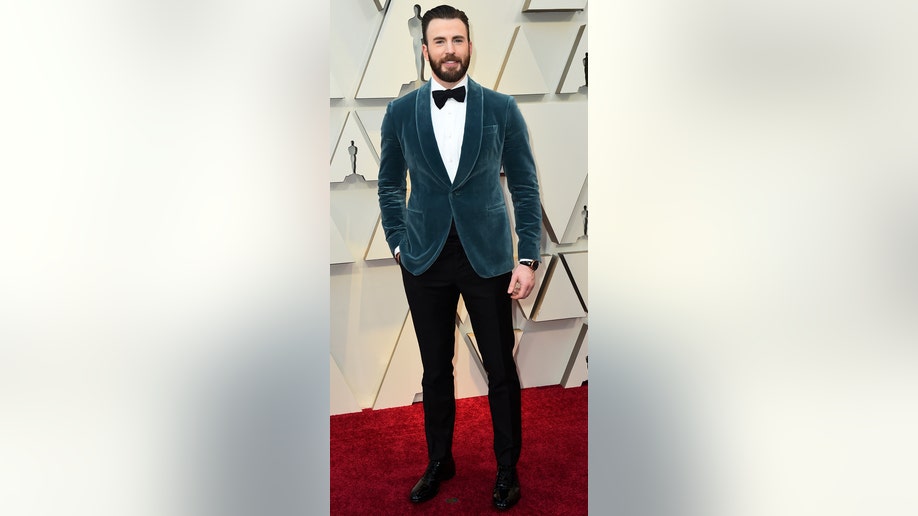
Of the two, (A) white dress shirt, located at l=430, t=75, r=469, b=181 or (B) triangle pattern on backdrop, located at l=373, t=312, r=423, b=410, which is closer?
(A) white dress shirt, located at l=430, t=75, r=469, b=181

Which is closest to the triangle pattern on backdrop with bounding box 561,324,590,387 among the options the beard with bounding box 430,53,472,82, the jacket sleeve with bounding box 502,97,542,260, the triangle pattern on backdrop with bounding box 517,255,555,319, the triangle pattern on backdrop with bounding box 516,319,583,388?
the triangle pattern on backdrop with bounding box 516,319,583,388

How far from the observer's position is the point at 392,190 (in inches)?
94.3

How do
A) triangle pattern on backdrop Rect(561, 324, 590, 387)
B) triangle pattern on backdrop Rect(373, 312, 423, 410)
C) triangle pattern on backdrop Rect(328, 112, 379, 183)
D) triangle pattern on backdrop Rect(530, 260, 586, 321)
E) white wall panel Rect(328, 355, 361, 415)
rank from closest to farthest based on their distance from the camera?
triangle pattern on backdrop Rect(328, 112, 379, 183) → white wall panel Rect(328, 355, 361, 415) → triangle pattern on backdrop Rect(373, 312, 423, 410) → triangle pattern on backdrop Rect(530, 260, 586, 321) → triangle pattern on backdrop Rect(561, 324, 590, 387)

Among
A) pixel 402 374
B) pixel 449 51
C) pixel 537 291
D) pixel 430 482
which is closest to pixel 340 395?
pixel 402 374

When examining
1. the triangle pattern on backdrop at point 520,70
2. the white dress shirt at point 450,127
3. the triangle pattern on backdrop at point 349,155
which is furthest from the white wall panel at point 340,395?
the triangle pattern on backdrop at point 520,70

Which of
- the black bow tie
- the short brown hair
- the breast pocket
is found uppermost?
the short brown hair

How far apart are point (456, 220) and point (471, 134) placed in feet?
0.85

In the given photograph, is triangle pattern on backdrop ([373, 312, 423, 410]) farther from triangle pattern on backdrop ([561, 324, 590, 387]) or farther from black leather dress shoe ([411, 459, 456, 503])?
black leather dress shoe ([411, 459, 456, 503])

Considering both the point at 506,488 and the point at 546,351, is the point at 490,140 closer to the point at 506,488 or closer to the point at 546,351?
the point at 506,488

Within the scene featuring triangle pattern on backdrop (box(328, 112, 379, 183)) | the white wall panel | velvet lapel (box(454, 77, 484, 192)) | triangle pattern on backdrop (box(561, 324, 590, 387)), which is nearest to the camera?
velvet lapel (box(454, 77, 484, 192))

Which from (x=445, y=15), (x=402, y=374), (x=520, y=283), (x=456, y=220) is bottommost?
(x=402, y=374)

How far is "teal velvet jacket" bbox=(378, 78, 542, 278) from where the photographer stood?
85.8 inches

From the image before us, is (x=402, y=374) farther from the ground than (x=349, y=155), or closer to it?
closer to it

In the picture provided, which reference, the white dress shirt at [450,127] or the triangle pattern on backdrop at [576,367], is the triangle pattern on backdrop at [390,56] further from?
the triangle pattern on backdrop at [576,367]
